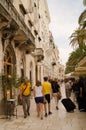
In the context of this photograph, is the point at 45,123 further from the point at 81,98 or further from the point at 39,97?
the point at 81,98

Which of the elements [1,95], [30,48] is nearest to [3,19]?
[1,95]

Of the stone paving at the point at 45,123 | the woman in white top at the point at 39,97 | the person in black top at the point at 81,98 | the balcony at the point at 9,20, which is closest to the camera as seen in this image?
the stone paving at the point at 45,123

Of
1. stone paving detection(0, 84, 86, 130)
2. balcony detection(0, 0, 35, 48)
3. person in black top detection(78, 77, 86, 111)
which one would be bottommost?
stone paving detection(0, 84, 86, 130)

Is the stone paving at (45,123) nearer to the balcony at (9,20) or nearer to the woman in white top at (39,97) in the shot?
the woman in white top at (39,97)

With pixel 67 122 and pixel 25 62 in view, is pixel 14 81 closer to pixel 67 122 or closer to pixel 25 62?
pixel 67 122

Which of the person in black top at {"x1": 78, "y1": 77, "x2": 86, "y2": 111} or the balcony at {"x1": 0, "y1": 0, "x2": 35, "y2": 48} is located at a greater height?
the balcony at {"x1": 0, "y1": 0, "x2": 35, "y2": 48}

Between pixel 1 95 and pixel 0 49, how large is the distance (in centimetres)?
251

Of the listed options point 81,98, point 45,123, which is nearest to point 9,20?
point 81,98

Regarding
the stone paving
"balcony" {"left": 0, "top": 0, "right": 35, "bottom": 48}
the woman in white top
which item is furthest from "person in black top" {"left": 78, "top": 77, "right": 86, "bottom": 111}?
"balcony" {"left": 0, "top": 0, "right": 35, "bottom": 48}

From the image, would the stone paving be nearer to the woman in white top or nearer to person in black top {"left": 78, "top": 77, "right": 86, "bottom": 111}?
the woman in white top

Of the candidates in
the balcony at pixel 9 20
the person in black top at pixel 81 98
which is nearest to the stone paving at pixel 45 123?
the person in black top at pixel 81 98

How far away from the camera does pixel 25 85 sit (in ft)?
49.7

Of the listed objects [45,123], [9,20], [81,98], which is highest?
[9,20]

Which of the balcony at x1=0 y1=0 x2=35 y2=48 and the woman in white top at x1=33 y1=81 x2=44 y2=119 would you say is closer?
the woman in white top at x1=33 y1=81 x2=44 y2=119
